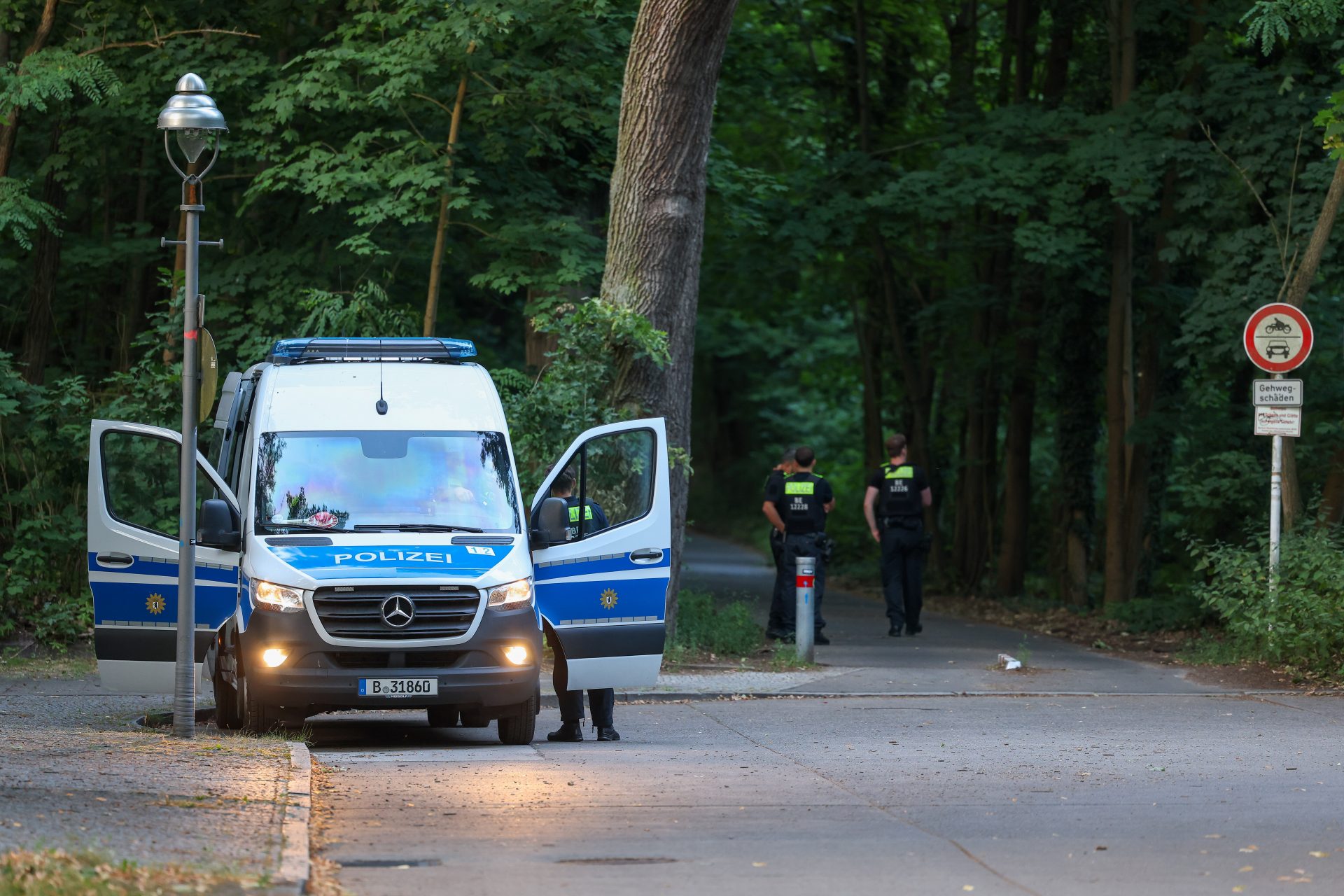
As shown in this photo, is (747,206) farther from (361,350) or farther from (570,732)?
(570,732)

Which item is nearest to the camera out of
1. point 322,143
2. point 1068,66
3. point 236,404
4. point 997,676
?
point 236,404

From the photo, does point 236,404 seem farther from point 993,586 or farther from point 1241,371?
point 993,586

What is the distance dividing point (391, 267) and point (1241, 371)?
10.4 meters

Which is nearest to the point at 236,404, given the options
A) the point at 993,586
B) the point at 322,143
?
the point at 322,143

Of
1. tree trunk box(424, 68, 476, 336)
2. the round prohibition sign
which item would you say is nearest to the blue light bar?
tree trunk box(424, 68, 476, 336)

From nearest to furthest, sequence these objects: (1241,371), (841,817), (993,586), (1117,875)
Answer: (1117,875)
(841,817)
(1241,371)
(993,586)

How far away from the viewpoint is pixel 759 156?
28391 mm

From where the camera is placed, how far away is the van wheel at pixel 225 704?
477 inches

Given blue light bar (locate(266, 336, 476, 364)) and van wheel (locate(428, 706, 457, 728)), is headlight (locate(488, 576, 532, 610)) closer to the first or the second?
van wheel (locate(428, 706, 457, 728))

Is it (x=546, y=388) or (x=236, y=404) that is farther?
(x=546, y=388)

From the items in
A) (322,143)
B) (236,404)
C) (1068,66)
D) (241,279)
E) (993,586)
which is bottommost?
(993,586)

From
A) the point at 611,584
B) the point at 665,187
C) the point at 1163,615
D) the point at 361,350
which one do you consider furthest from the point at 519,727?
the point at 1163,615

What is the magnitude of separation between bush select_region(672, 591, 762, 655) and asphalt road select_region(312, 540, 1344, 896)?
8.10ft

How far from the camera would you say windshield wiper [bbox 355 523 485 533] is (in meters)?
11.4
